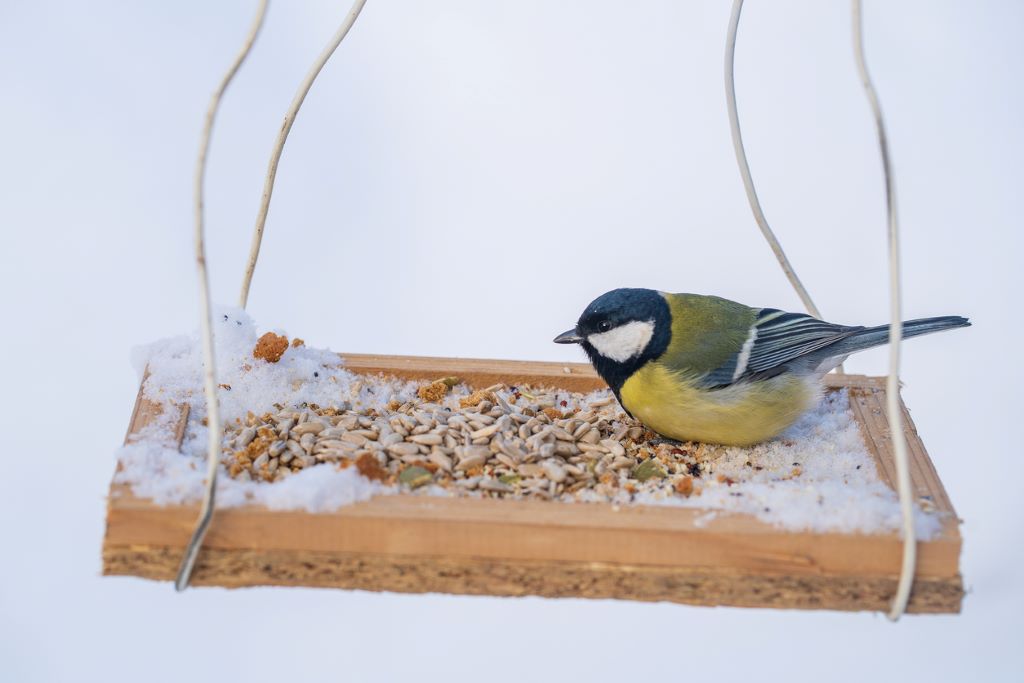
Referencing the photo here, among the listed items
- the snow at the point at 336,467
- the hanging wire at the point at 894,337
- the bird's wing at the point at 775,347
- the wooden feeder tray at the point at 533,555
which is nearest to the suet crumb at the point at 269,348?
the snow at the point at 336,467

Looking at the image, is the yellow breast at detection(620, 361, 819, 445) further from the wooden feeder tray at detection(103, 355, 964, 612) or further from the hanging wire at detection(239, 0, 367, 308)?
the hanging wire at detection(239, 0, 367, 308)

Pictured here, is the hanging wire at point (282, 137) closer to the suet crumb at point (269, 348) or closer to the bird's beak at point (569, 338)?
the suet crumb at point (269, 348)

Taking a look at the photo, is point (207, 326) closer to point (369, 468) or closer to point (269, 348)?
point (369, 468)

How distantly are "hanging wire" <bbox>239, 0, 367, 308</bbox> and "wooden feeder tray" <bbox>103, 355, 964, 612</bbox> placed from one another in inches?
25.5

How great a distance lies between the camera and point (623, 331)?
7.68 feet

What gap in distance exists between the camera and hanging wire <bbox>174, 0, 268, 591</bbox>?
66.1 inches

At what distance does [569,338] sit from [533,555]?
615mm

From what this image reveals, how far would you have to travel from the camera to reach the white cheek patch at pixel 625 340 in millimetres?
2334

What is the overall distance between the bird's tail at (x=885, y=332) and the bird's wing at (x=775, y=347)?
16mm

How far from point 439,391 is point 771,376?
2.23 ft

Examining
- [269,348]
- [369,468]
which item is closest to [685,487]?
[369,468]

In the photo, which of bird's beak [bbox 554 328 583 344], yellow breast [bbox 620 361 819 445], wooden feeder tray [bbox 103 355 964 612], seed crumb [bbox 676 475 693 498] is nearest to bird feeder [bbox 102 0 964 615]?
wooden feeder tray [bbox 103 355 964 612]

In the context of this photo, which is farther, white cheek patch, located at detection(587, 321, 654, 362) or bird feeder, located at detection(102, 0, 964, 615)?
white cheek patch, located at detection(587, 321, 654, 362)

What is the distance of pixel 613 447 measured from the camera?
2275 mm
